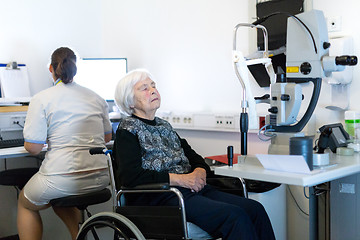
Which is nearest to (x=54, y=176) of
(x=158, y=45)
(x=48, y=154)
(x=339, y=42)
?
(x=48, y=154)

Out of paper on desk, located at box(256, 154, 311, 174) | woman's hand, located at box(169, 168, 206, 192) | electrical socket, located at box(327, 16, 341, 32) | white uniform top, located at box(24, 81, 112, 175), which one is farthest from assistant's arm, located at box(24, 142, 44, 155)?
electrical socket, located at box(327, 16, 341, 32)

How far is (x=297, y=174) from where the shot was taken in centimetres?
150

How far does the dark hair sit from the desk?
1.14 metres

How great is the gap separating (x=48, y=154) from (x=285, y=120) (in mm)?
1301

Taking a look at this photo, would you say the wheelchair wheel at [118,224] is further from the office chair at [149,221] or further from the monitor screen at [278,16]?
the monitor screen at [278,16]

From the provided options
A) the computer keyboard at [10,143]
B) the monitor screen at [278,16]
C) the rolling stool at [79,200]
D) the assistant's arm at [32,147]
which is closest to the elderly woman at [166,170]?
the rolling stool at [79,200]

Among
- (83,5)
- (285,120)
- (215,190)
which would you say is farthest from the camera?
(83,5)

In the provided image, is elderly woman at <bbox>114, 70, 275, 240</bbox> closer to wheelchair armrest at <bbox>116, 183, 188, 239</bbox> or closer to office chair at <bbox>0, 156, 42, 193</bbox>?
wheelchair armrest at <bbox>116, 183, 188, 239</bbox>

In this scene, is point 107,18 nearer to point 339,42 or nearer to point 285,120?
point 339,42

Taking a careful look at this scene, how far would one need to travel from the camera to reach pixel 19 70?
125 inches

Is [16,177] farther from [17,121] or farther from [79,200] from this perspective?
[79,200]

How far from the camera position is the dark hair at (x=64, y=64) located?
8.09ft

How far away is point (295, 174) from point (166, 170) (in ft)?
2.31

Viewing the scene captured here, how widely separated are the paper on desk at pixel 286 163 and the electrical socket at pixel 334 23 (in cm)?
111
